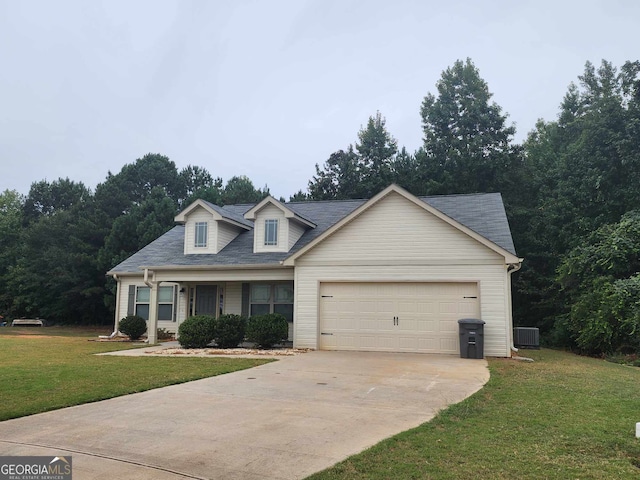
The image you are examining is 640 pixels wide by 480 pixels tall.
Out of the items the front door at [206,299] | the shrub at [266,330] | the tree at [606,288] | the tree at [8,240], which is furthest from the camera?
the tree at [8,240]

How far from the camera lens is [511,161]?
31.7 metres

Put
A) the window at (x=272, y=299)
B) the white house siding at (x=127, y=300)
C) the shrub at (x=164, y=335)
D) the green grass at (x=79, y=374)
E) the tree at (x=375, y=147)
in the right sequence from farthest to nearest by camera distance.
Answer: the tree at (x=375, y=147) → the white house siding at (x=127, y=300) → the shrub at (x=164, y=335) → the window at (x=272, y=299) → the green grass at (x=79, y=374)

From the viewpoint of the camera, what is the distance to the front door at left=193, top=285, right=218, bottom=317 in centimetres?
1991

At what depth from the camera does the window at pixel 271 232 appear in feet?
60.9

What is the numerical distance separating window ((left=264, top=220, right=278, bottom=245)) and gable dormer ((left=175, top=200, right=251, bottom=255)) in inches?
76.7

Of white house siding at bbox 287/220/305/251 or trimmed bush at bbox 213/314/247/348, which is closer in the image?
trimmed bush at bbox 213/314/247/348

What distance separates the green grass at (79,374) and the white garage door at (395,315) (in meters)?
3.58

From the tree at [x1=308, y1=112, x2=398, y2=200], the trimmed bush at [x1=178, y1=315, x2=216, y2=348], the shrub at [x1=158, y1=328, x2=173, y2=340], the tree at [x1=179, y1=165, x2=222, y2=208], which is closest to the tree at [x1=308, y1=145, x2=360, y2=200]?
the tree at [x1=308, y1=112, x2=398, y2=200]

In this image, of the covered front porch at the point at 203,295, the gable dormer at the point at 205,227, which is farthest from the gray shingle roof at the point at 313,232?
the covered front porch at the point at 203,295

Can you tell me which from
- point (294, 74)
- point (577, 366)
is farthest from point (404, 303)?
point (294, 74)

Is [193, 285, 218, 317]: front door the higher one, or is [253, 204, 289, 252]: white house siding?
[253, 204, 289, 252]: white house siding

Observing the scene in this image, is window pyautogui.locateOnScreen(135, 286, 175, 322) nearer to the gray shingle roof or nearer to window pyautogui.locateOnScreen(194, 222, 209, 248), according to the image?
the gray shingle roof

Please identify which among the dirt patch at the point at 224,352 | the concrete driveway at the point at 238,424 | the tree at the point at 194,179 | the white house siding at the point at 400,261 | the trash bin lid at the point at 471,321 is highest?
the tree at the point at 194,179

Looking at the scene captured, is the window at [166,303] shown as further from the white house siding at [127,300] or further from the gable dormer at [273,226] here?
the gable dormer at [273,226]
